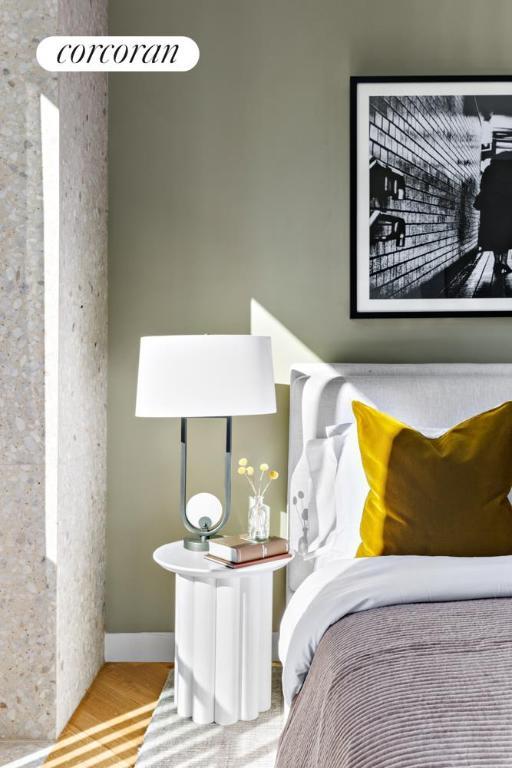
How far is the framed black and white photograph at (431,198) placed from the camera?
8.51 feet

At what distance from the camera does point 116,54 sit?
91.5 inches

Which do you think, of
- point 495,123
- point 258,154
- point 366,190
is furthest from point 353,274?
point 495,123

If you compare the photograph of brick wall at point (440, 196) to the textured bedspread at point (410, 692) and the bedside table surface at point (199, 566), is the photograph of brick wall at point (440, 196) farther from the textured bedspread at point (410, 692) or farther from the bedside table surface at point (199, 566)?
the textured bedspread at point (410, 692)

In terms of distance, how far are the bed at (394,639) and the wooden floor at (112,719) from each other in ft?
2.06

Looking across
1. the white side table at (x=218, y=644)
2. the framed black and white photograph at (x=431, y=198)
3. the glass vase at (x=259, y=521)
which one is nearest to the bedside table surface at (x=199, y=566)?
the white side table at (x=218, y=644)

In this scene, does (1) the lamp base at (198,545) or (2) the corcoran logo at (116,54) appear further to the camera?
(1) the lamp base at (198,545)

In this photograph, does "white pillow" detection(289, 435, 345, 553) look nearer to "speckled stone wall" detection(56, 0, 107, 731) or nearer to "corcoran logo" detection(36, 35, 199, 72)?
"speckled stone wall" detection(56, 0, 107, 731)

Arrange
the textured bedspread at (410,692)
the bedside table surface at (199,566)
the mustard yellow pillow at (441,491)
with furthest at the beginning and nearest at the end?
the bedside table surface at (199,566)
the mustard yellow pillow at (441,491)
the textured bedspread at (410,692)

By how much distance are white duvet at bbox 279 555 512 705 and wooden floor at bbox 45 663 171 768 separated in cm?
66

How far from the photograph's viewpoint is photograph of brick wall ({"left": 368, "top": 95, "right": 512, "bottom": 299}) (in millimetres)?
2600

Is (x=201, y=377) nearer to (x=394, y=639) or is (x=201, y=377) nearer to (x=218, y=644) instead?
(x=218, y=644)

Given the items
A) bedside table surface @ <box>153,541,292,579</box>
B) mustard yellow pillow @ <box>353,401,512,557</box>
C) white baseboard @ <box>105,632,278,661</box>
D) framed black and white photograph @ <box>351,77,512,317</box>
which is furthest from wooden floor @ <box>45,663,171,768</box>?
framed black and white photograph @ <box>351,77,512,317</box>

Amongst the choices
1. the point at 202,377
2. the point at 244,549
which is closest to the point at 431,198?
the point at 202,377

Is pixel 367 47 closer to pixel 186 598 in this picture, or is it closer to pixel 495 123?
pixel 495 123
